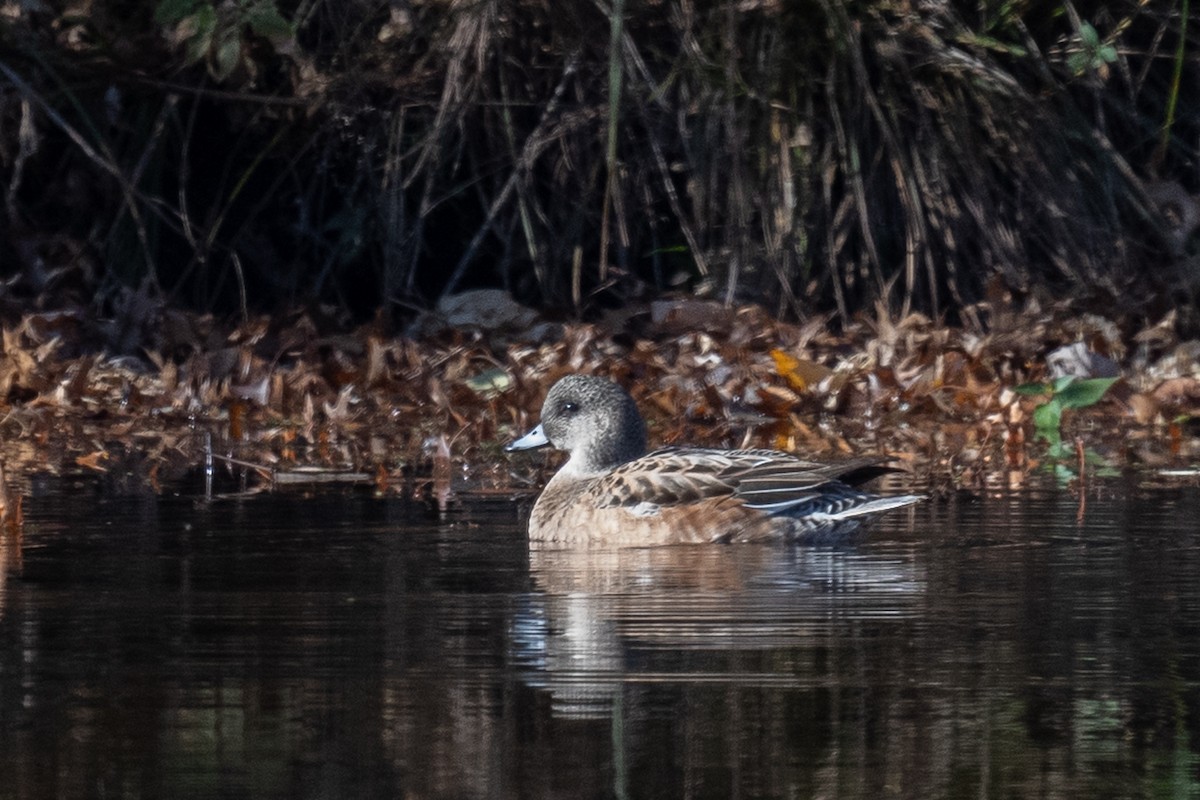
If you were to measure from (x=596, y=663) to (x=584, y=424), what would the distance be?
12.6ft

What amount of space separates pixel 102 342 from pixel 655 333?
3.04 metres

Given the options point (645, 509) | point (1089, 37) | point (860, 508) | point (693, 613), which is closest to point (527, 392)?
point (1089, 37)

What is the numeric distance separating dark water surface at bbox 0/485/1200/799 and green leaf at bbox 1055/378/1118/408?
9.85 feet

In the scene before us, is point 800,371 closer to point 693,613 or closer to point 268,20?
point 268,20

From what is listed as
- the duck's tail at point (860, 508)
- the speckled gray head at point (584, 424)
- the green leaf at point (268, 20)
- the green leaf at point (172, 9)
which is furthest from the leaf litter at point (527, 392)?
the green leaf at point (172, 9)

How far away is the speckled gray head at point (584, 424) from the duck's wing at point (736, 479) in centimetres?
69

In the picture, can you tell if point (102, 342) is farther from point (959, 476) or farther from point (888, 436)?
point (959, 476)

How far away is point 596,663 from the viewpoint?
16.8 feet

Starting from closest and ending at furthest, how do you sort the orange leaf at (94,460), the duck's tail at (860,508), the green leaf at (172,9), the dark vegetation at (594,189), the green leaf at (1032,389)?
the duck's tail at (860,508), the orange leaf at (94,460), the green leaf at (1032,389), the green leaf at (172,9), the dark vegetation at (594,189)

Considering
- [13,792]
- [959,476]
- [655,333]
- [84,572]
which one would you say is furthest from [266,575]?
[655,333]

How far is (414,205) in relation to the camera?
540 inches

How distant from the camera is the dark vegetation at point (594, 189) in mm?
12156

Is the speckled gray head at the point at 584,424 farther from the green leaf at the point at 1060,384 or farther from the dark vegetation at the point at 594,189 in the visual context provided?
the green leaf at the point at 1060,384

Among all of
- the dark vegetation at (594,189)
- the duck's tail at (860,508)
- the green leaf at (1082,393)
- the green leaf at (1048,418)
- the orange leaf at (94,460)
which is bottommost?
the duck's tail at (860,508)
